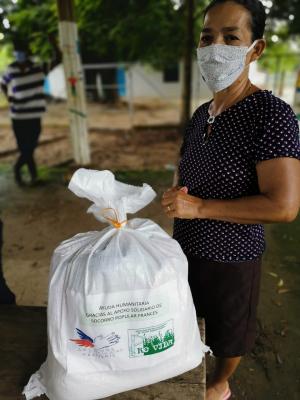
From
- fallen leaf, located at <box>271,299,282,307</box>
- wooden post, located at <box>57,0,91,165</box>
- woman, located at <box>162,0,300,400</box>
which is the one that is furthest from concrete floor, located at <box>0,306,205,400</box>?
wooden post, located at <box>57,0,91,165</box>

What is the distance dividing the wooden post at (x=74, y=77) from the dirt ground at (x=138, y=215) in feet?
1.65

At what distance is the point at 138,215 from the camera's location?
13.8 ft

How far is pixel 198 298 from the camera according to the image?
1.54 metres

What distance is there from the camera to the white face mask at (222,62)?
48.1 inches

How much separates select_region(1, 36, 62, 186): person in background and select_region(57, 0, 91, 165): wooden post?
22 centimetres

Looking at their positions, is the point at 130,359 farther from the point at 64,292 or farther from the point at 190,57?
the point at 190,57

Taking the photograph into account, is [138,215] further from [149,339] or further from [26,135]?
[149,339]

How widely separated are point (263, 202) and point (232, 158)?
0.19 m

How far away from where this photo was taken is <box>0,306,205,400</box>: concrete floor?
108 centimetres

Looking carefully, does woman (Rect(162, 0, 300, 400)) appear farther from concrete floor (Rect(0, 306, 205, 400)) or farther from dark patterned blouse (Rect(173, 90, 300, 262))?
concrete floor (Rect(0, 306, 205, 400))

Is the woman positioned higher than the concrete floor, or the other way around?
the woman

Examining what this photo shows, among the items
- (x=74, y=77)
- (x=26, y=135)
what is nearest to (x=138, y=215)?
(x=26, y=135)

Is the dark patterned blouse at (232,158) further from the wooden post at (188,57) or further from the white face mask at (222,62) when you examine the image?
the wooden post at (188,57)

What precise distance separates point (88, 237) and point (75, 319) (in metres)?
0.28
